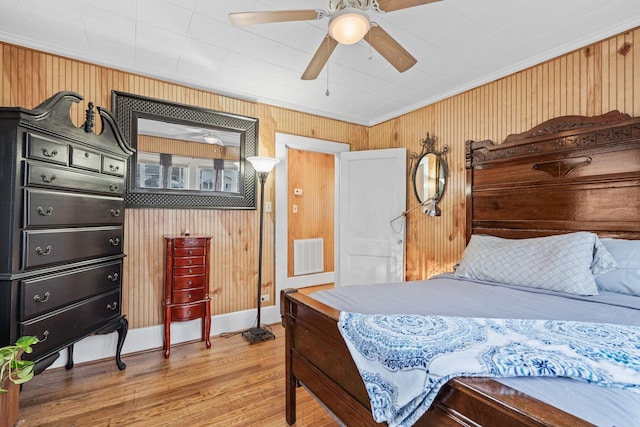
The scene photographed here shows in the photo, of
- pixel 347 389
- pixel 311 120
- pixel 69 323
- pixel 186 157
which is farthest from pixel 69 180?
pixel 311 120

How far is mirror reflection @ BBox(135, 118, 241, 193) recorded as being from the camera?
2.79 metres

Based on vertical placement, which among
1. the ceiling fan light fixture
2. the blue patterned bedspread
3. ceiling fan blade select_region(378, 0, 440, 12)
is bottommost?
the blue patterned bedspread

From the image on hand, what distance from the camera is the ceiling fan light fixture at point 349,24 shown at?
1.44 meters

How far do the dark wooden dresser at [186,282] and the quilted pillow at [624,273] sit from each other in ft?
9.66

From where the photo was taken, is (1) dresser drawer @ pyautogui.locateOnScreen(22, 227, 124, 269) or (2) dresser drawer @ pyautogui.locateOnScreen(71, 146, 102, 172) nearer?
(1) dresser drawer @ pyautogui.locateOnScreen(22, 227, 124, 269)

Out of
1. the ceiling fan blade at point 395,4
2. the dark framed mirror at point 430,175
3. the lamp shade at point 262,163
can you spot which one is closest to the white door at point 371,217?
the dark framed mirror at point 430,175

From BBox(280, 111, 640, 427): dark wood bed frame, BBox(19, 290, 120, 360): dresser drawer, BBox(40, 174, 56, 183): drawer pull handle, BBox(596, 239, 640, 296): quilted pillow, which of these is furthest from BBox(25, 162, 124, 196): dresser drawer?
BBox(596, 239, 640, 296): quilted pillow

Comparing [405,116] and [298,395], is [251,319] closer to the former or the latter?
[298,395]

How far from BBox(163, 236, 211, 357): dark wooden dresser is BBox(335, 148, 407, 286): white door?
1.76 m

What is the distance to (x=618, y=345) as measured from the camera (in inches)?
39.2

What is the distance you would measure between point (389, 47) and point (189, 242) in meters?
2.21

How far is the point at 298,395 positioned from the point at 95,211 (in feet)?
6.26

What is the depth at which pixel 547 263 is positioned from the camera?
1960mm

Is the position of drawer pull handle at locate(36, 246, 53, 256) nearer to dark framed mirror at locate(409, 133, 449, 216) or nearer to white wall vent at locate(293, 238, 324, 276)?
dark framed mirror at locate(409, 133, 449, 216)
